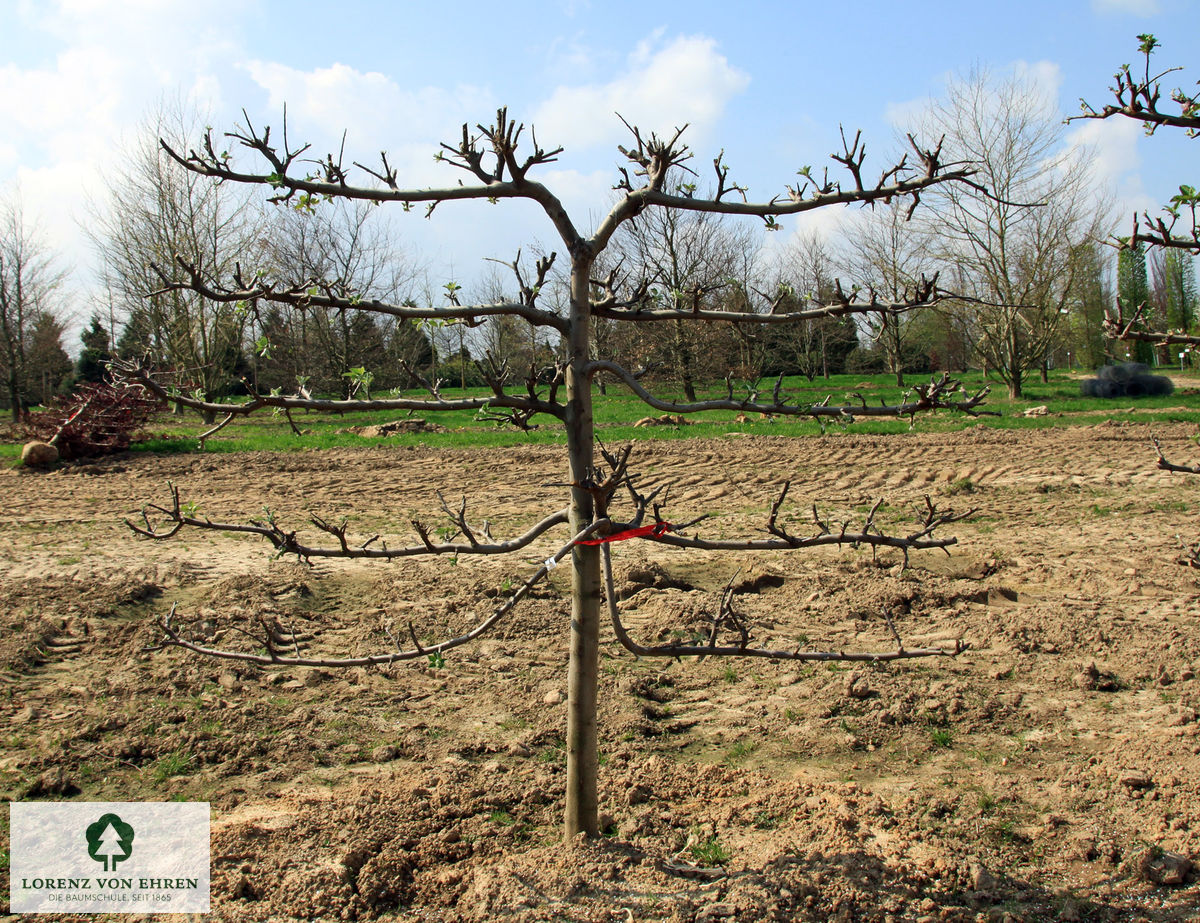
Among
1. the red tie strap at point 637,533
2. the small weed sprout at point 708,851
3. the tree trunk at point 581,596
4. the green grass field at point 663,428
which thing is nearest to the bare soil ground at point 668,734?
the small weed sprout at point 708,851

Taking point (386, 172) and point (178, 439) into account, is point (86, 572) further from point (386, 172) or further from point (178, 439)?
point (178, 439)

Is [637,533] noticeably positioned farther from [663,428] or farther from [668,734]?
[663,428]

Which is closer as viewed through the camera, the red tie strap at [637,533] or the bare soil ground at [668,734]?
the red tie strap at [637,533]

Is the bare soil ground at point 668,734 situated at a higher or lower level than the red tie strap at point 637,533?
lower

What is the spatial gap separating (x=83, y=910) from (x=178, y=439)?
14.9m

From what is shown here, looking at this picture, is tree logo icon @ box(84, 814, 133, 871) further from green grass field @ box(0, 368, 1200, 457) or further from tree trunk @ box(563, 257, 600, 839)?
green grass field @ box(0, 368, 1200, 457)

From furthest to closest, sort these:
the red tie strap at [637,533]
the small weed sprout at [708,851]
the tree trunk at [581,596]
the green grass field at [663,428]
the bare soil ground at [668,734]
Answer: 1. the green grass field at [663,428]
2. the small weed sprout at [708,851]
3. the bare soil ground at [668,734]
4. the tree trunk at [581,596]
5. the red tie strap at [637,533]

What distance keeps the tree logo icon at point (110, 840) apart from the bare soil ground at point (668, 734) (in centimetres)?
27

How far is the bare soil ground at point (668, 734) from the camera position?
2.74 m

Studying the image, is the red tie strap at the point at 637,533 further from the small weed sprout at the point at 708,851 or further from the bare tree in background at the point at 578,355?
the small weed sprout at the point at 708,851

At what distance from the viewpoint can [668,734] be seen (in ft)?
13.1

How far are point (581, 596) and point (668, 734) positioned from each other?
5.33 feet

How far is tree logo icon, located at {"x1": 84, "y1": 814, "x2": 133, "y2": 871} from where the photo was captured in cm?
298

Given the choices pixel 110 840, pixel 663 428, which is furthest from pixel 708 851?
pixel 663 428
